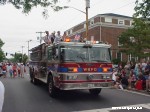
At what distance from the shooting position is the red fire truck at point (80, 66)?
11.8 metres

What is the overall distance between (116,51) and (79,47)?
4823cm

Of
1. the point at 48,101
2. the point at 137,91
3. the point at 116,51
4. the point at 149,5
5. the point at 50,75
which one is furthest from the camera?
the point at 116,51

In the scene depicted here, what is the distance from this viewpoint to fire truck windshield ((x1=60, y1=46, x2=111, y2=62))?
472 inches

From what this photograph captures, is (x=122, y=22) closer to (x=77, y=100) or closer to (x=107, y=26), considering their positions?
(x=107, y=26)

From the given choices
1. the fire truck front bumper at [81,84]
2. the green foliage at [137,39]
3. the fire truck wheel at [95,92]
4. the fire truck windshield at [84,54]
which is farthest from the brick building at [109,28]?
the fire truck front bumper at [81,84]

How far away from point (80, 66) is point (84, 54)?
591 millimetres

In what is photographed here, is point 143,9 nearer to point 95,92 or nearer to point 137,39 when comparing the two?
point 95,92

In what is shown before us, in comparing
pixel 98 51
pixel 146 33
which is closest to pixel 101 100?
pixel 98 51

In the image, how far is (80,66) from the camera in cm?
1196

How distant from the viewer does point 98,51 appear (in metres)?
12.5

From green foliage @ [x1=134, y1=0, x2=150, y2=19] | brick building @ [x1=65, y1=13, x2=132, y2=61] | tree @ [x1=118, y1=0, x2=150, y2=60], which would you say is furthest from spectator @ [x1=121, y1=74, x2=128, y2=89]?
brick building @ [x1=65, y1=13, x2=132, y2=61]

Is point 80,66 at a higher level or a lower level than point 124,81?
higher

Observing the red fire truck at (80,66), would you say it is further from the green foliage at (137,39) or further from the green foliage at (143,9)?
the green foliage at (137,39)

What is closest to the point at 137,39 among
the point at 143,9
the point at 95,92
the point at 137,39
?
the point at 137,39
